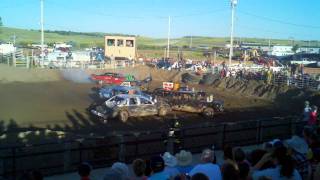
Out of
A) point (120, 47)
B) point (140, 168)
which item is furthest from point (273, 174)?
point (120, 47)

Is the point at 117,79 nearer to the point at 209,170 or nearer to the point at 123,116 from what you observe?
the point at 123,116

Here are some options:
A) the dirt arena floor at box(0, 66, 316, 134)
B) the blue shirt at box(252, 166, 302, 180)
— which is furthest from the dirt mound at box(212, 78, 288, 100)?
the blue shirt at box(252, 166, 302, 180)

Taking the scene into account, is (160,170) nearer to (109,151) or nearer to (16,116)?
(109,151)

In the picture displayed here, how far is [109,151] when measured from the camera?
12.4 metres

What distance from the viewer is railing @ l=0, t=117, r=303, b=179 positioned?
10469 mm

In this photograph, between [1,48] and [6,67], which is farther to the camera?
[1,48]

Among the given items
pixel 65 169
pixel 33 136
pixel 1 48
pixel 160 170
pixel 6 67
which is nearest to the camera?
pixel 160 170

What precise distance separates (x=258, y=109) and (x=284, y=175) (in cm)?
2674

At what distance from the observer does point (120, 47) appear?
62594mm

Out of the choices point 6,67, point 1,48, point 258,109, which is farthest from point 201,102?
point 1,48

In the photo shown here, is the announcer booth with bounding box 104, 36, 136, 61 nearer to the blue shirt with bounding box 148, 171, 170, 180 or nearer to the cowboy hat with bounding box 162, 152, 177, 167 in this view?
the cowboy hat with bounding box 162, 152, 177, 167

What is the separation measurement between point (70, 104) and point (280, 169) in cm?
2578

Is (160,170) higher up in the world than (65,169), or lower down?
higher up

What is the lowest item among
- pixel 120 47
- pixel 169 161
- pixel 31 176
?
pixel 169 161
